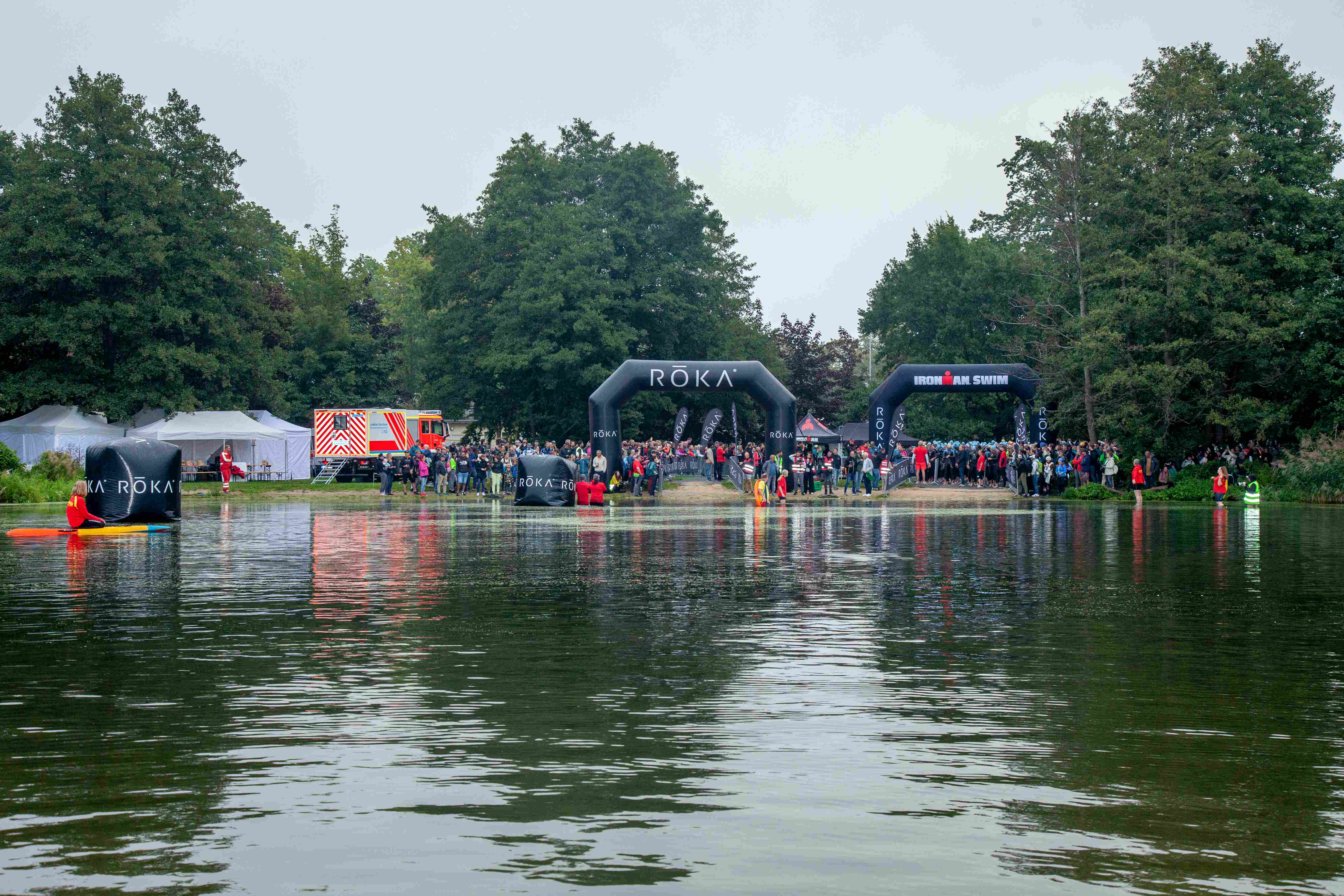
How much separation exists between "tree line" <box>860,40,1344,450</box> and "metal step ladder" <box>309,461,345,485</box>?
98.4 feet

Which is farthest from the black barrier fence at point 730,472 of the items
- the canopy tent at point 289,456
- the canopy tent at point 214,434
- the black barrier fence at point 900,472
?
the canopy tent at point 214,434

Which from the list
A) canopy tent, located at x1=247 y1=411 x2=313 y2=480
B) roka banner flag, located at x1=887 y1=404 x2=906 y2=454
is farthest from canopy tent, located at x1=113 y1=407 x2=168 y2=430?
roka banner flag, located at x1=887 y1=404 x2=906 y2=454

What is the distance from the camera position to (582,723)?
8758 mm

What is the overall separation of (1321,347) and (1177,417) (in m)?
5.33

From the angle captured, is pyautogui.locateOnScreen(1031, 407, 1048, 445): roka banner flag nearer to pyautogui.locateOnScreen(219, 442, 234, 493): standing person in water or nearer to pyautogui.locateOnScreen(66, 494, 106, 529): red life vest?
pyautogui.locateOnScreen(219, 442, 234, 493): standing person in water

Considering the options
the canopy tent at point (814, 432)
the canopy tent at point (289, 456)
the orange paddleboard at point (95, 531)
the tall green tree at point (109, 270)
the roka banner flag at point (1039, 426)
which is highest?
the tall green tree at point (109, 270)

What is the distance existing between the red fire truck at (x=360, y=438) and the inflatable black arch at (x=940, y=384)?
60.6 feet

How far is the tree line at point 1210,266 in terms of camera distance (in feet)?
171

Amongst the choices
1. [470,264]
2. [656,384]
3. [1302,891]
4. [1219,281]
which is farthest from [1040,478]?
[1302,891]

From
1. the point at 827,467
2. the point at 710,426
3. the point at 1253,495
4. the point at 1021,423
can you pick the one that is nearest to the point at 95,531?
the point at 827,467

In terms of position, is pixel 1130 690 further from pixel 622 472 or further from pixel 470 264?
pixel 470 264

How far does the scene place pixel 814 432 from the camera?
90625 mm

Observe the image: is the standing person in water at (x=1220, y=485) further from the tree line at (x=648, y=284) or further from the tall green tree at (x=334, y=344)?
the tall green tree at (x=334, y=344)

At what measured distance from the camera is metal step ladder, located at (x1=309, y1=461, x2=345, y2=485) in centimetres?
6419
